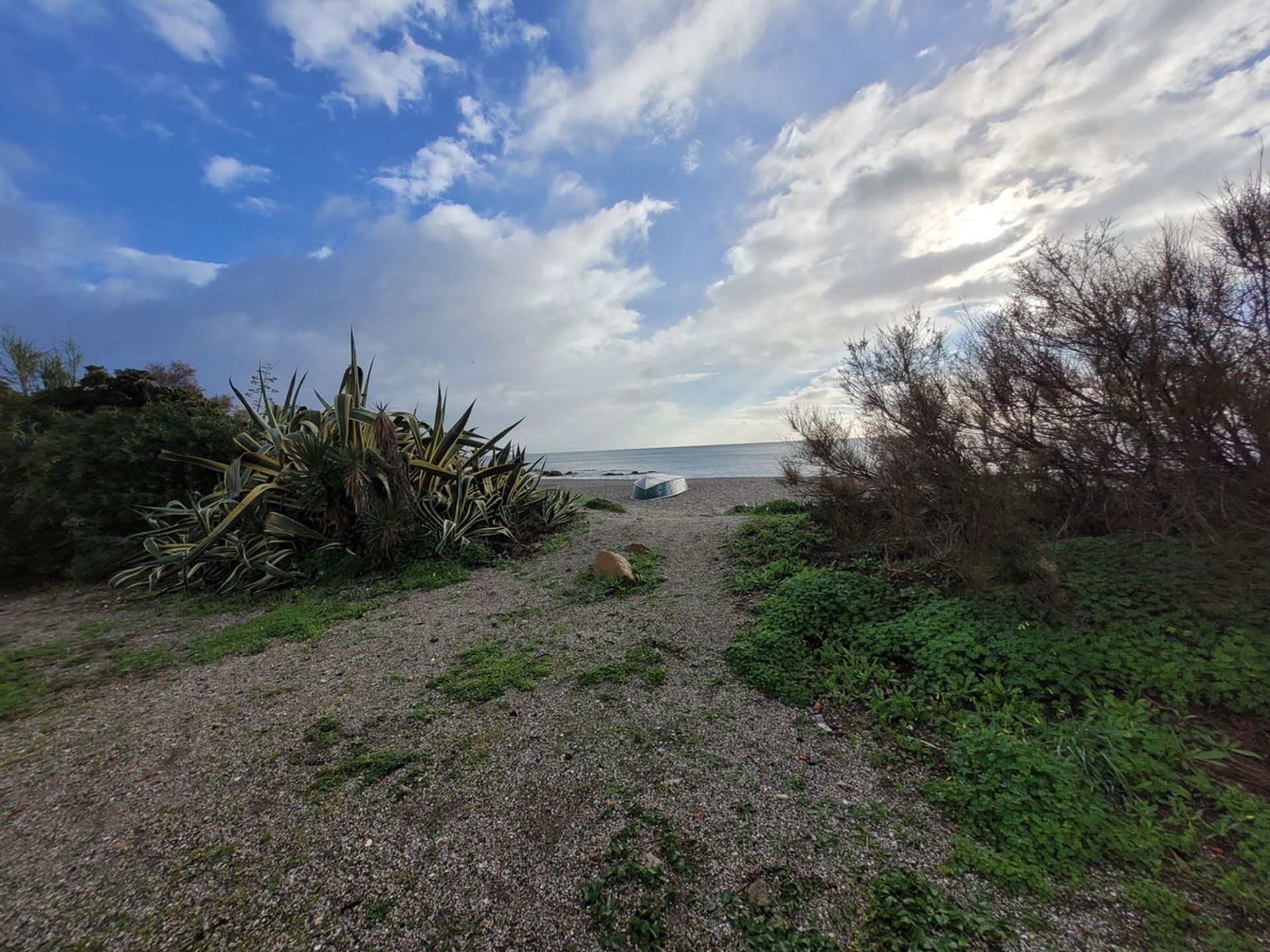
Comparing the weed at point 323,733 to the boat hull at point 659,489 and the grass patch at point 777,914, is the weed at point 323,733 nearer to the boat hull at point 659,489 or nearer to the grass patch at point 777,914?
the grass patch at point 777,914

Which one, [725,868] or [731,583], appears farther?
[731,583]

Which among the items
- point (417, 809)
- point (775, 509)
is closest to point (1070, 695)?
point (417, 809)

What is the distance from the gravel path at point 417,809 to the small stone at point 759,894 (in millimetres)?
46

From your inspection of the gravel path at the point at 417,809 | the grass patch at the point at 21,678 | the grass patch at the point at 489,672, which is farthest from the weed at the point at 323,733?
the grass patch at the point at 21,678

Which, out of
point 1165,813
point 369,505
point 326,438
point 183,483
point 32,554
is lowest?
point 1165,813

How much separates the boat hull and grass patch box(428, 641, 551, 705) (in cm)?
1215

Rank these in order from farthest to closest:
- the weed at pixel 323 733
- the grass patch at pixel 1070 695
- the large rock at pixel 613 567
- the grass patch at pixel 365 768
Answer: the large rock at pixel 613 567, the weed at pixel 323 733, the grass patch at pixel 365 768, the grass patch at pixel 1070 695

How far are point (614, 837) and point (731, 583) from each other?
11.7ft

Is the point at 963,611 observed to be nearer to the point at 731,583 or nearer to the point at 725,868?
the point at 731,583

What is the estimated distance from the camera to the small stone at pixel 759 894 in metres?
1.76

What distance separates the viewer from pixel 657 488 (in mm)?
16406

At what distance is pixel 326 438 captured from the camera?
7.02m

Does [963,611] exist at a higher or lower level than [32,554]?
lower

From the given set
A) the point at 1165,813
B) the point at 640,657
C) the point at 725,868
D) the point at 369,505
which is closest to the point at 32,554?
the point at 369,505
